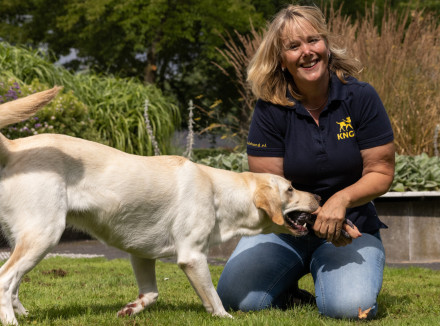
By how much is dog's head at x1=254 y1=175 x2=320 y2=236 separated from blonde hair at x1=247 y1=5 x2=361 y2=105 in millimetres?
677

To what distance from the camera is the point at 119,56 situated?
24.1m

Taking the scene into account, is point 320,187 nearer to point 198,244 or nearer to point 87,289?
point 198,244

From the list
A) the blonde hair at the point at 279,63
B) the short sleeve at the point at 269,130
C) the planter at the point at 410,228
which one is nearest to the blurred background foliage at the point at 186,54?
the blonde hair at the point at 279,63

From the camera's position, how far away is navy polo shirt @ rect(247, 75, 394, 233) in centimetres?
400

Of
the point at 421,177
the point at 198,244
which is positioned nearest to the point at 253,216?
the point at 198,244

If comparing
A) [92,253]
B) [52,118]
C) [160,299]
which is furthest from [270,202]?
[52,118]

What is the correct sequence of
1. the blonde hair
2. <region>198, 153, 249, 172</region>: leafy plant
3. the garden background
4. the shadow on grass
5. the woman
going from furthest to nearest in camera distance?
the garden background → <region>198, 153, 249, 172</region>: leafy plant → the blonde hair → the woman → the shadow on grass

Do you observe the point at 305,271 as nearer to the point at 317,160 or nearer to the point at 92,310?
the point at 317,160

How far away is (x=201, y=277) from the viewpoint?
11.6 ft

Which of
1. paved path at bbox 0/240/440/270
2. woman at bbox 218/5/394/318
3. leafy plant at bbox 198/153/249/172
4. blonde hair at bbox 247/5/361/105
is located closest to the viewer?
woman at bbox 218/5/394/318

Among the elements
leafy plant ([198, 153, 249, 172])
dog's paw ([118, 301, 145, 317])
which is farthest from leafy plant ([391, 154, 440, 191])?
dog's paw ([118, 301, 145, 317])

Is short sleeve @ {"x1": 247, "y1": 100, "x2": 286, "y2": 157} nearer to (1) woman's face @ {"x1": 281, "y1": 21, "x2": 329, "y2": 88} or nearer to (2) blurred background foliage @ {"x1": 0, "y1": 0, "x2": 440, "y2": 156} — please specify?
(1) woman's face @ {"x1": 281, "y1": 21, "x2": 329, "y2": 88}

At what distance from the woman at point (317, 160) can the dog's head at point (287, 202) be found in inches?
4.5

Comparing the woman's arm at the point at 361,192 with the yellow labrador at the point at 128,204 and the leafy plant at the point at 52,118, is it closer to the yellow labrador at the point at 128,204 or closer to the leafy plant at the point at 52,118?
the yellow labrador at the point at 128,204
